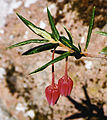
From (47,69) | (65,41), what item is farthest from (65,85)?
(47,69)

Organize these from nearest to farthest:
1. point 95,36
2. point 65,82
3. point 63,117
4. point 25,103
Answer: point 65,82, point 95,36, point 63,117, point 25,103

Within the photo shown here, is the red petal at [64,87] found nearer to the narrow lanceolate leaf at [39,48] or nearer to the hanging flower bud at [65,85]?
the hanging flower bud at [65,85]

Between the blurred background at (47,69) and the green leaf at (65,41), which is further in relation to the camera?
the blurred background at (47,69)

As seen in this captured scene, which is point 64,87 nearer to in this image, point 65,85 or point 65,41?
point 65,85

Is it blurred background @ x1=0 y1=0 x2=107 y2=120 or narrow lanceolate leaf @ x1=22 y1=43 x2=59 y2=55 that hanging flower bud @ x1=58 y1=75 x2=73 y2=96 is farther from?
blurred background @ x1=0 y1=0 x2=107 y2=120

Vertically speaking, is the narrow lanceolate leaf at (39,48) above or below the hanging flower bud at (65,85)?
above

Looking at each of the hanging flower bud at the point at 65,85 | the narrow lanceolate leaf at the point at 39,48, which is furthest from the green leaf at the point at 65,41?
the hanging flower bud at the point at 65,85

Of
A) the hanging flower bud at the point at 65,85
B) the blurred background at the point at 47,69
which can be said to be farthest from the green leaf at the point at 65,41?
the blurred background at the point at 47,69

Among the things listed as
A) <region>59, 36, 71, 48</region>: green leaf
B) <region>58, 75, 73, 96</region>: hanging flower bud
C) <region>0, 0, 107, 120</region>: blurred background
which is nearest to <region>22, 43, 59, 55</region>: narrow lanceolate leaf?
<region>59, 36, 71, 48</region>: green leaf

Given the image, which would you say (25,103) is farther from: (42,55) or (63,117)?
(42,55)

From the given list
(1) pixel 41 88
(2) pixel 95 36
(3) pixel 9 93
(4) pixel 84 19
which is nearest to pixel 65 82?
(2) pixel 95 36
